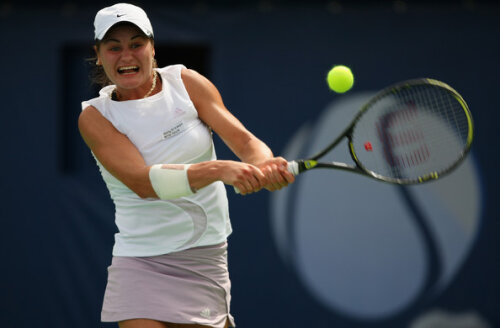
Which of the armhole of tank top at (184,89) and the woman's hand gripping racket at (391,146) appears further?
the armhole of tank top at (184,89)

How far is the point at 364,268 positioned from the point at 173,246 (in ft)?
8.66

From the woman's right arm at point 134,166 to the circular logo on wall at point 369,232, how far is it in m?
2.57

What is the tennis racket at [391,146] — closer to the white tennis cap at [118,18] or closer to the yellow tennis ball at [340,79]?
the yellow tennis ball at [340,79]

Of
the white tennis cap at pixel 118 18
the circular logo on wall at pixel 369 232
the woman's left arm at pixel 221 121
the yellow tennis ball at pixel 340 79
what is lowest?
the circular logo on wall at pixel 369 232

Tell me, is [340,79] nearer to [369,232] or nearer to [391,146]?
[391,146]

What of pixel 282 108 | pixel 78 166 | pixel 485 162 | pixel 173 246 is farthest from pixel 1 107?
pixel 485 162

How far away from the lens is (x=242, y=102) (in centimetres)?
518

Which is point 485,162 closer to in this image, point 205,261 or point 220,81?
point 220,81

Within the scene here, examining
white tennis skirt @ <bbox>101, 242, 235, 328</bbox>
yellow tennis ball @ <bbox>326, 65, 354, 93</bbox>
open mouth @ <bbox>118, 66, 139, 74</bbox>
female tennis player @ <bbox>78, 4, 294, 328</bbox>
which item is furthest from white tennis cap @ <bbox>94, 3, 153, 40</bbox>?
white tennis skirt @ <bbox>101, 242, 235, 328</bbox>

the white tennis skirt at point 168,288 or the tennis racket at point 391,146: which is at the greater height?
the tennis racket at point 391,146

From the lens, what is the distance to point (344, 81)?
2.85 m

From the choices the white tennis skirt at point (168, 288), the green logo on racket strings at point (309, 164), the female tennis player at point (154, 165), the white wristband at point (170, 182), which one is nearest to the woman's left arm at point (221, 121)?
the female tennis player at point (154, 165)

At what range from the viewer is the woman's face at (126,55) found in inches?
106

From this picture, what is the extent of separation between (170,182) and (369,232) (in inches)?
112
